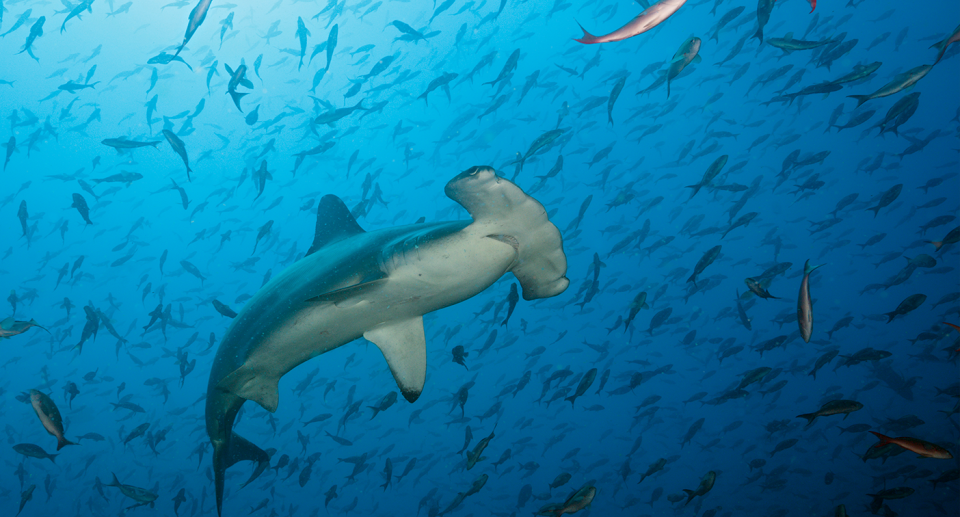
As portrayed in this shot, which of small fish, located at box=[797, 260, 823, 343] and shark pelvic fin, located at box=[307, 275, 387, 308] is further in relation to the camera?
small fish, located at box=[797, 260, 823, 343]

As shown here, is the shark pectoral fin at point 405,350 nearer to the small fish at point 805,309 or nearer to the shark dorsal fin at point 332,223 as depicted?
the shark dorsal fin at point 332,223

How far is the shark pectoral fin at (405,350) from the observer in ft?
11.4

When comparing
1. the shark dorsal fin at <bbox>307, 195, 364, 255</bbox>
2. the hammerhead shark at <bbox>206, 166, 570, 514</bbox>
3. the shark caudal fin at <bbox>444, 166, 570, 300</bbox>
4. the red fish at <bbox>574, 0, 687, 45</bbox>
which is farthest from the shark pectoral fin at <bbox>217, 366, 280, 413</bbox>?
the red fish at <bbox>574, 0, 687, 45</bbox>

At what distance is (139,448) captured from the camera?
115ft

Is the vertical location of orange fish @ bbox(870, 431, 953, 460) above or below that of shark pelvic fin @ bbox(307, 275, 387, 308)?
below

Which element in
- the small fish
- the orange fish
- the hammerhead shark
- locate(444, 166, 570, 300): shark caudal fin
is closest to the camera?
locate(444, 166, 570, 300): shark caudal fin

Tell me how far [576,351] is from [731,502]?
49.9 feet

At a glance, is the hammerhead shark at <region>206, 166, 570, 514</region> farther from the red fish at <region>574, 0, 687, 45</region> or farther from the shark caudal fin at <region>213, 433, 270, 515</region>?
the red fish at <region>574, 0, 687, 45</region>

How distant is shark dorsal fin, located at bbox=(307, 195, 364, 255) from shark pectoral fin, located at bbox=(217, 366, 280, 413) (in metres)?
1.46

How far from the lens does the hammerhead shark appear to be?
2459mm

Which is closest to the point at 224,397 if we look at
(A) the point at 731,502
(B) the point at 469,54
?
(B) the point at 469,54

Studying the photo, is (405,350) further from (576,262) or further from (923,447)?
(576,262)

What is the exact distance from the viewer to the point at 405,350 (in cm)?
352

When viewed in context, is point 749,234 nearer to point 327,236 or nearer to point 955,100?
point 955,100
